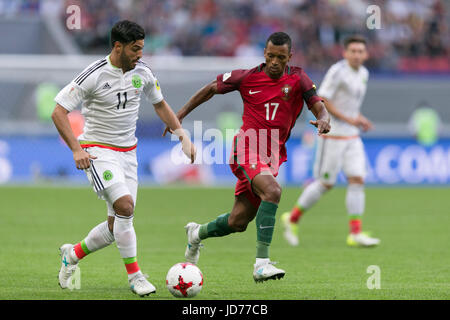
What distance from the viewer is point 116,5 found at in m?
24.2

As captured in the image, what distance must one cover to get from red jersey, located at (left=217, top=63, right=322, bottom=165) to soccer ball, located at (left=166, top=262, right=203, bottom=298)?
1.41 m

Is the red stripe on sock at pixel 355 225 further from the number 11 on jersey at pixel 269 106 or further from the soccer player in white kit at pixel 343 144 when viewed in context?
the number 11 on jersey at pixel 269 106

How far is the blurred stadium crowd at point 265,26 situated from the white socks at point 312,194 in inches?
478

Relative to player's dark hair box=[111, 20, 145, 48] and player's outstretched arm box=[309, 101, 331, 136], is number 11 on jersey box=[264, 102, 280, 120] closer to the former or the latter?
player's outstretched arm box=[309, 101, 331, 136]

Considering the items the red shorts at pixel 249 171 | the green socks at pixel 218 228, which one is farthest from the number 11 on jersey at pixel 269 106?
the green socks at pixel 218 228

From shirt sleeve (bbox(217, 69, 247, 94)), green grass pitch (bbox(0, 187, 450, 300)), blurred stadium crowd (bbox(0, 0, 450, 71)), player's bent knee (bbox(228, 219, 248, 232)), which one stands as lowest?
green grass pitch (bbox(0, 187, 450, 300))

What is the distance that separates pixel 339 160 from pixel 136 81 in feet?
15.6

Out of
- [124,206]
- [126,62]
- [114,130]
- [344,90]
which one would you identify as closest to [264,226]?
[124,206]

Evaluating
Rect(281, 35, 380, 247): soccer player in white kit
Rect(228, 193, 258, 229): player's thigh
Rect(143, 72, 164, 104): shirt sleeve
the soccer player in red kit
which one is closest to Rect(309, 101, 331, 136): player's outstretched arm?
the soccer player in red kit

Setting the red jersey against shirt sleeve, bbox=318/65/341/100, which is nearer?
the red jersey

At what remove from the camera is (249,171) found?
292 inches

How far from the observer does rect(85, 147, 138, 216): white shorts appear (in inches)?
267
